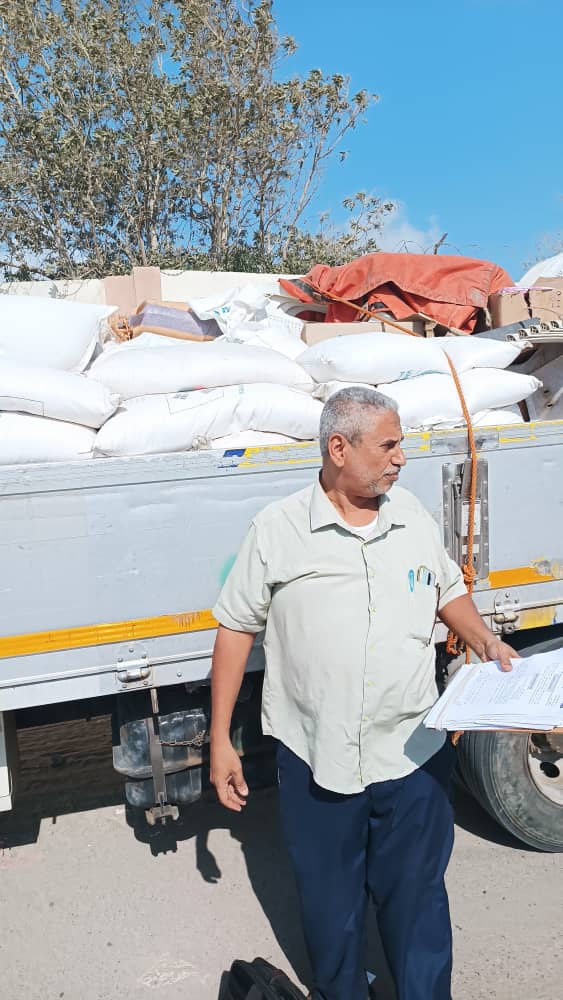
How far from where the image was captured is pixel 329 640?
6.15 feet

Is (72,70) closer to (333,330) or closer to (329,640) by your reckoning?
(333,330)

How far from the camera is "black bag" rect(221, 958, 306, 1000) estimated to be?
211cm

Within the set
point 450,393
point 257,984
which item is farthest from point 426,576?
point 257,984

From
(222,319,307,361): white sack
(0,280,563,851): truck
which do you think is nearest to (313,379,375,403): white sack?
(0,280,563,851): truck

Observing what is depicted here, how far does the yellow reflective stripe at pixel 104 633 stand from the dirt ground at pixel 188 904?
112 centimetres

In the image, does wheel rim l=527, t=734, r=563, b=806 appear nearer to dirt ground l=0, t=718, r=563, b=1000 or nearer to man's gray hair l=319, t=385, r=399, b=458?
dirt ground l=0, t=718, r=563, b=1000

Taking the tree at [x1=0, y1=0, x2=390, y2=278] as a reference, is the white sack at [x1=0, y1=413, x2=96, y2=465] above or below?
below

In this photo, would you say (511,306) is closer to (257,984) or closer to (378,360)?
(378,360)

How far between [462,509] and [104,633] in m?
1.19

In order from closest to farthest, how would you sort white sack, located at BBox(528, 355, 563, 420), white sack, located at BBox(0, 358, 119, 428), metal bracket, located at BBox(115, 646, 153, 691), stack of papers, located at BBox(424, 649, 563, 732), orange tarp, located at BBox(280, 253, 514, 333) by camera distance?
stack of papers, located at BBox(424, 649, 563, 732)
metal bracket, located at BBox(115, 646, 153, 691)
white sack, located at BBox(0, 358, 119, 428)
white sack, located at BBox(528, 355, 563, 420)
orange tarp, located at BBox(280, 253, 514, 333)

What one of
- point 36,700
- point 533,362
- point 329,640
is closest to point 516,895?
point 329,640

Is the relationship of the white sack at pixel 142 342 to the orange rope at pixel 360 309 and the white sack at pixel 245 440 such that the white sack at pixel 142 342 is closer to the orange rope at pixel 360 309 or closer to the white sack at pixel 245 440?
the white sack at pixel 245 440

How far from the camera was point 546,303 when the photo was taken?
3.70m

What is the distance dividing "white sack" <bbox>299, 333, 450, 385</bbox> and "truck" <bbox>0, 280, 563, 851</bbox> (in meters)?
0.51
